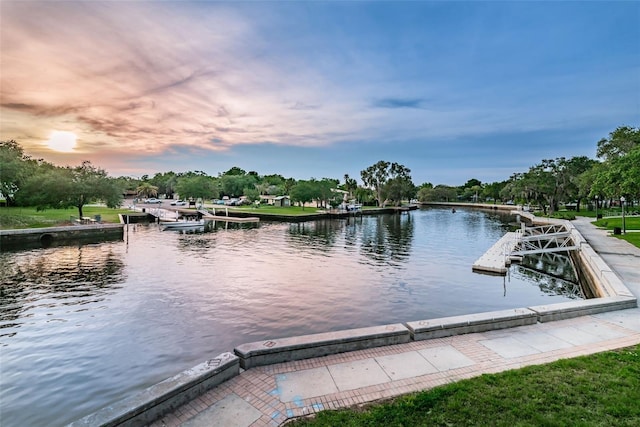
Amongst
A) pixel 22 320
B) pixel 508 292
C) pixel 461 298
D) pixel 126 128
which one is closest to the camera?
pixel 22 320

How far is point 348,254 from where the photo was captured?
23.8m

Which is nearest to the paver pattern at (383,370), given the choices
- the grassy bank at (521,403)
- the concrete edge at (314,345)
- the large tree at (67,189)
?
the concrete edge at (314,345)

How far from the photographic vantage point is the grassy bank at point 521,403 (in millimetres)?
4137

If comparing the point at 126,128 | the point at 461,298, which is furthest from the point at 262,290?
the point at 126,128

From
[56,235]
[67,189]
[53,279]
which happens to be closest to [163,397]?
[53,279]

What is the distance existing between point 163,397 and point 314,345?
270 cm

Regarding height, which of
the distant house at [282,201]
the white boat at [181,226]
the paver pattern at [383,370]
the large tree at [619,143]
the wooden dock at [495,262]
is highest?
the large tree at [619,143]

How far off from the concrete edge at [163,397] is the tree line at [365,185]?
2094 centimetres

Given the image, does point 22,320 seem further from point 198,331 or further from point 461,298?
point 461,298

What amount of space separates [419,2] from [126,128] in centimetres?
2486

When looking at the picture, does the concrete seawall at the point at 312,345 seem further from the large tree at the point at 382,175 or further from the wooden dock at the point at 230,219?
the large tree at the point at 382,175

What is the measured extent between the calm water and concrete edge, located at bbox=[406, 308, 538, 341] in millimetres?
3440

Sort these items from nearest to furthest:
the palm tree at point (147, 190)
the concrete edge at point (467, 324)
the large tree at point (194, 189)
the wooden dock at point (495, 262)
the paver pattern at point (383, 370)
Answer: the paver pattern at point (383, 370) → the concrete edge at point (467, 324) → the wooden dock at point (495, 262) → the large tree at point (194, 189) → the palm tree at point (147, 190)

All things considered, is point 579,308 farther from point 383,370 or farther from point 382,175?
point 382,175
